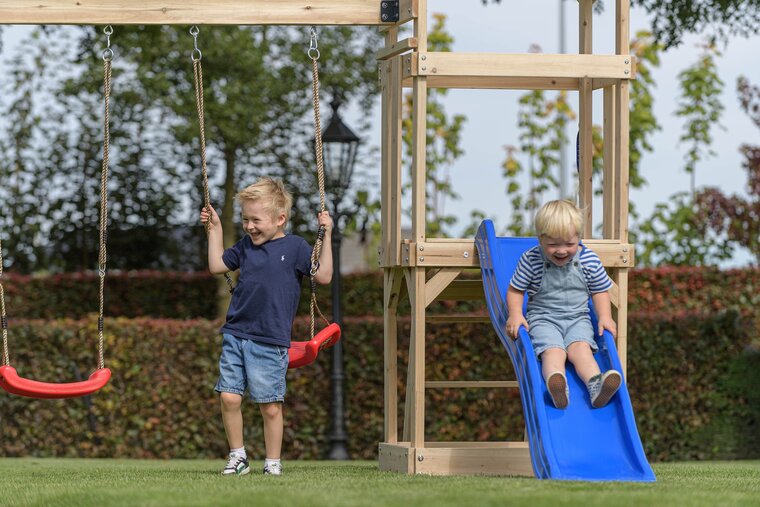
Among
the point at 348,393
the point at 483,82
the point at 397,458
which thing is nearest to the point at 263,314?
the point at 397,458

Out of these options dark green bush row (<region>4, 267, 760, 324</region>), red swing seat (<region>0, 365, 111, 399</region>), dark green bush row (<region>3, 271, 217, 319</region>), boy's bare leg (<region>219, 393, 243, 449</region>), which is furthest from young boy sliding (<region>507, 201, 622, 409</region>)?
dark green bush row (<region>3, 271, 217, 319</region>)

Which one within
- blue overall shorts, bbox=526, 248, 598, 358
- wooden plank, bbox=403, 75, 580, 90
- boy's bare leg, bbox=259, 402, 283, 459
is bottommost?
boy's bare leg, bbox=259, 402, 283, 459

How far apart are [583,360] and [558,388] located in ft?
1.04

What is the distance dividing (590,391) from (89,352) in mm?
7576

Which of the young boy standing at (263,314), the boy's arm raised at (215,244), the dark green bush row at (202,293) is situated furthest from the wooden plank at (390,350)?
the dark green bush row at (202,293)

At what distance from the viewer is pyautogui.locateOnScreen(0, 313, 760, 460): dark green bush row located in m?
13.8

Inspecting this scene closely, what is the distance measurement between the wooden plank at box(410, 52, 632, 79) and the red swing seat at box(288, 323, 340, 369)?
5.57 ft

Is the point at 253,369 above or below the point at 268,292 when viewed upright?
below

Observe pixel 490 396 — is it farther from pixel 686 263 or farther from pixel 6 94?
pixel 6 94

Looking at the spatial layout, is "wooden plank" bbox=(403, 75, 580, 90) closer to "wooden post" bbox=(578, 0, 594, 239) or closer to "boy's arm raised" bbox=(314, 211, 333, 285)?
"wooden post" bbox=(578, 0, 594, 239)

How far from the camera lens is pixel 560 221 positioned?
754cm

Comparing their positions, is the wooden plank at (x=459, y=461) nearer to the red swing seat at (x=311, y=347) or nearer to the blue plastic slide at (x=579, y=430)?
the blue plastic slide at (x=579, y=430)

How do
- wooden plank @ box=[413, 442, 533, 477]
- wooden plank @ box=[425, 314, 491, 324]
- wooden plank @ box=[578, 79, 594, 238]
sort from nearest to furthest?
wooden plank @ box=[413, 442, 533, 477], wooden plank @ box=[425, 314, 491, 324], wooden plank @ box=[578, 79, 594, 238]

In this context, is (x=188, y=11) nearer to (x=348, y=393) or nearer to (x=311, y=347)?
(x=311, y=347)
